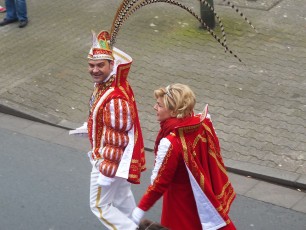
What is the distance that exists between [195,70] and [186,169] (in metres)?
4.89

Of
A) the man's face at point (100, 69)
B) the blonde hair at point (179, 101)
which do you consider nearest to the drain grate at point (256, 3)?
the man's face at point (100, 69)

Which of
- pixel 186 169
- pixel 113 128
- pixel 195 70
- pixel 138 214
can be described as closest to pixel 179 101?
pixel 186 169

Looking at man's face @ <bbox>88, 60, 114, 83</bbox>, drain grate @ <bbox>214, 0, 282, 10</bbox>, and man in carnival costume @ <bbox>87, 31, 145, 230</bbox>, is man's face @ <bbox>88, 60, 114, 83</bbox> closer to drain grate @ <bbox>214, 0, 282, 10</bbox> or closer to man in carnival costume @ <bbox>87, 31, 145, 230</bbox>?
man in carnival costume @ <bbox>87, 31, 145, 230</bbox>

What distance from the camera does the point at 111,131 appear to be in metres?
5.52

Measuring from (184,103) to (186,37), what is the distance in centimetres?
603

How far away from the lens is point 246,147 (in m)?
7.71

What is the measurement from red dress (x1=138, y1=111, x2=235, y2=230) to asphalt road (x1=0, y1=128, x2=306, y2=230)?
4.58ft

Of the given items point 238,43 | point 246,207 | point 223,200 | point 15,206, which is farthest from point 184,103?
point 238,43

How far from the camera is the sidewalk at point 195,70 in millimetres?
7855

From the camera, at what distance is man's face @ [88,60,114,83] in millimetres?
5559

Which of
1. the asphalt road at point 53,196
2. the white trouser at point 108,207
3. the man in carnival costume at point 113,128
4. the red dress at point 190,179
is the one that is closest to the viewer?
the red dress at point 190,179

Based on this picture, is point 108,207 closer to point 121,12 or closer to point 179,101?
point 179,101

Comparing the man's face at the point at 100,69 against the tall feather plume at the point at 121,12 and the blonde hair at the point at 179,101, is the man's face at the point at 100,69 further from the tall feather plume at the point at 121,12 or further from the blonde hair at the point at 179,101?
the blonde hair at the point at 179,101

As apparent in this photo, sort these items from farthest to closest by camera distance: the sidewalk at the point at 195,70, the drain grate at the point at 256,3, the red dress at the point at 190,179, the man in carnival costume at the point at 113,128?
the drain grate at the point at 256,3 → the sidewalk at the point at 195,70 → the man in carnival costume at the point at 113,128 → the red dress at the point at 190,179
